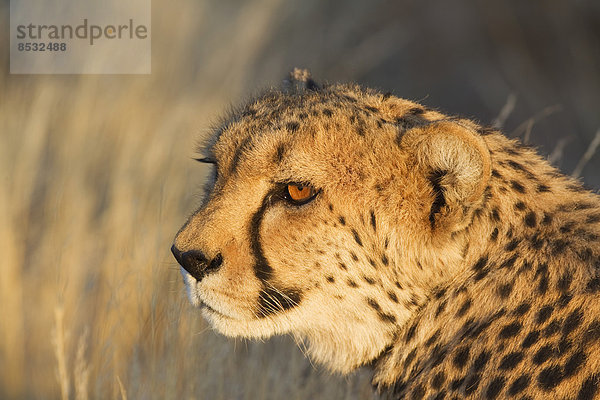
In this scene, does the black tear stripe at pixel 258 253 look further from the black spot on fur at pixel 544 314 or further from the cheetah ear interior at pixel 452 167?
the black spot on fur at pixel 544 314

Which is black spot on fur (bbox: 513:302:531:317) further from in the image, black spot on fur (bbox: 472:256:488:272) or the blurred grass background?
the blurred grass background

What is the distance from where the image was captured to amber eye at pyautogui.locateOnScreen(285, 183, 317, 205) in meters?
2.80

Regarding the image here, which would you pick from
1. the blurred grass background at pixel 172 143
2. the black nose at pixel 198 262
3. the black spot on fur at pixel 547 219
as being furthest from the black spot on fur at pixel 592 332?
the black nose at pixel 198 262

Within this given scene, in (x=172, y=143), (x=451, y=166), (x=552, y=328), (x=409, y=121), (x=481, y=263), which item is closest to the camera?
(x=552, y=328)

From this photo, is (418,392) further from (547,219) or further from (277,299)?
(547,219)

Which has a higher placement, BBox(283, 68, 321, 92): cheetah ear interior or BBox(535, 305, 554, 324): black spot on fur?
BBox(283, 68, 321, 92): cheetah ear interior

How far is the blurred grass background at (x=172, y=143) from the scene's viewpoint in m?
3.92

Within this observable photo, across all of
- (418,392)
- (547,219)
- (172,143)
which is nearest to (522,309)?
(547,219)

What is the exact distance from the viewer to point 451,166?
261cm

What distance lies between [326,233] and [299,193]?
149 mm

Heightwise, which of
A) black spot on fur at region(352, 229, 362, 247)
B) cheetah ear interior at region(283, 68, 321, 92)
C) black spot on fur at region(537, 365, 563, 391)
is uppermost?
cheetah ear interior at region(283, 68, 321, 92)

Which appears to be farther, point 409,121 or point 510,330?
point 409,121

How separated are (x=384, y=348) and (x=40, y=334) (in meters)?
2.51

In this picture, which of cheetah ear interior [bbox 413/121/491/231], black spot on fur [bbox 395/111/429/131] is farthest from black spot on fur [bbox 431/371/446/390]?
black spot on fur [bbox 395/111/429/131]
